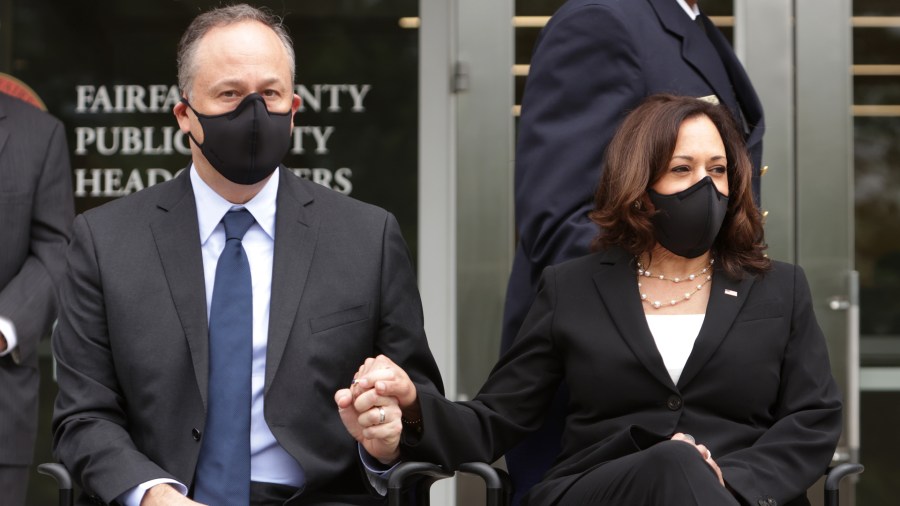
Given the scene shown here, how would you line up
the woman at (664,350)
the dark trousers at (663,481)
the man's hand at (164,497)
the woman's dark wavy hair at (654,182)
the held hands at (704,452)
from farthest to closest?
1. the woman's dark wavy hair at (654,182)
2. the woman at (664,350)
3. the man's hand at (164,497)
4. the held hands at (704,452)
5. the dark trousers at (663,481)

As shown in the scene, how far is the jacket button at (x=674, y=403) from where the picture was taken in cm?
283

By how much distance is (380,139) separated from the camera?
17.7 ft

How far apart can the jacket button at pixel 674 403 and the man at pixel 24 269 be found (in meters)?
1.93

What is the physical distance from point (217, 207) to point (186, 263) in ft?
0.52

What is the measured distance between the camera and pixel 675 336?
115 inches

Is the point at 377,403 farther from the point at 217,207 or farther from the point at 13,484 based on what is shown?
the point at 13,484

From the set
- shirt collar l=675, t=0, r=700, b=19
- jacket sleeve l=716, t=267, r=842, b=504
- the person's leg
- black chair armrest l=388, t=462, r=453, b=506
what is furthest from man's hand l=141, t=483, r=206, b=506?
shirt collar l=675, t=0, r=700, b=19

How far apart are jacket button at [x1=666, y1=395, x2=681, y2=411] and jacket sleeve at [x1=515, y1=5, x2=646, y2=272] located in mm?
448

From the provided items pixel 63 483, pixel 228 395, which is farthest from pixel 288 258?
pixel 63 483

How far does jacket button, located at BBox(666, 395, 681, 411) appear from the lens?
283 cm

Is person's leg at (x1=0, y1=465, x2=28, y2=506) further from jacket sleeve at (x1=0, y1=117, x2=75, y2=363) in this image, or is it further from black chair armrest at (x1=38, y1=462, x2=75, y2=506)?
black chair armrest at (x1=38, y1=462, x2=75, y2=506)

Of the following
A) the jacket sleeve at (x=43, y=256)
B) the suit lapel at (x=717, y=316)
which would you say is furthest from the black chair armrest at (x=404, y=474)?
the jacket sleeve at (x=43, y=256)

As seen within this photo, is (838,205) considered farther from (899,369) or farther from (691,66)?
(691,66)

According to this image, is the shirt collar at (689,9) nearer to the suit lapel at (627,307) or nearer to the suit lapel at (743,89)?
the suit lapel at (743,89)
